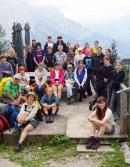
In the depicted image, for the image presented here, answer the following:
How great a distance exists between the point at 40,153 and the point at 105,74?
12.0 feet

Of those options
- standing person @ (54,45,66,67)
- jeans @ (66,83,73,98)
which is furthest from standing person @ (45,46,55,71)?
jeans @ (66,83,73,98)

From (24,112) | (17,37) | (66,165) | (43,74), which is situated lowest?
(66,165)

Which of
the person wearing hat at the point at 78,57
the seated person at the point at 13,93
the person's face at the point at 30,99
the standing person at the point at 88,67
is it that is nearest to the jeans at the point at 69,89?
the standing person at the point at 88,67

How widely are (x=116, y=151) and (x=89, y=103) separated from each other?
3.76 meters

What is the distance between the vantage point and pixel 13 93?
12.9 m

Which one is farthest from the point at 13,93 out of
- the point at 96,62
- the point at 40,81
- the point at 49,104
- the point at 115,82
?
the point at 96,62

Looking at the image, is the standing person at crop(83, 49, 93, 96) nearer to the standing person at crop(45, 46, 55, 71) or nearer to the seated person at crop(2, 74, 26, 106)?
the standing person at crop(45, 46, 55, 71)

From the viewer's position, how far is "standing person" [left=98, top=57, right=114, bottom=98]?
1317 centimetres

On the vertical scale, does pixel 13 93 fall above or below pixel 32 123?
above

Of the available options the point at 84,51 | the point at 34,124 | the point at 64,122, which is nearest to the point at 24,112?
the point at 34,124

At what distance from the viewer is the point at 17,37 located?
18.3 m

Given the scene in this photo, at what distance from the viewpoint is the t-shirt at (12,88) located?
42.0 ft

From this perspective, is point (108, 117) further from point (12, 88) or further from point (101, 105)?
point (12, 88)

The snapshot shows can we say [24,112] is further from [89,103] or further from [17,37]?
[17,37]
